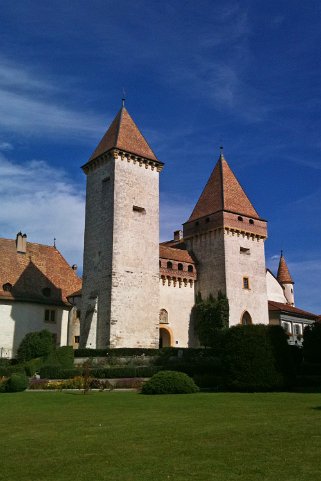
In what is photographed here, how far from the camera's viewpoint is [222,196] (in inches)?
1871

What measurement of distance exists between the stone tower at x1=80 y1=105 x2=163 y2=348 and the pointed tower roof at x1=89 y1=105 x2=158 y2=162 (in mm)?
86

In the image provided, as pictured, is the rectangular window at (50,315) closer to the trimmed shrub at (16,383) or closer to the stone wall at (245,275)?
the stone wall at (245,275)

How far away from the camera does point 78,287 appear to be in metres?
50.3

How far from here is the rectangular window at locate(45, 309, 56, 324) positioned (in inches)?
1811

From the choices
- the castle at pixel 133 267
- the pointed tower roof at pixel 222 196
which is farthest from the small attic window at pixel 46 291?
the pointed tower roof at pixel 222 196

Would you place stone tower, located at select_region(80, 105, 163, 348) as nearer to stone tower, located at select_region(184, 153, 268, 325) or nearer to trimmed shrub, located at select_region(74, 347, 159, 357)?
trimmed shrub, located at select_region(74, 347, 159, 357)

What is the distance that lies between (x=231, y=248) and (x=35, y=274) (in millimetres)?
17563

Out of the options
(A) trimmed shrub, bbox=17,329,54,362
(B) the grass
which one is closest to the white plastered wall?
(A) trimmed shrub, bbox=17,329,54,362

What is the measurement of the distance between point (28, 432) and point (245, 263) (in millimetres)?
35990

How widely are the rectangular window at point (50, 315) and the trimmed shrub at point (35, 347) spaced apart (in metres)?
6.69

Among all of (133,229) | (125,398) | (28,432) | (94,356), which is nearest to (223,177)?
(133,229)

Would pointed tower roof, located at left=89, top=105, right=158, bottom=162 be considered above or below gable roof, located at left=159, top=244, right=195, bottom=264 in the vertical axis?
above

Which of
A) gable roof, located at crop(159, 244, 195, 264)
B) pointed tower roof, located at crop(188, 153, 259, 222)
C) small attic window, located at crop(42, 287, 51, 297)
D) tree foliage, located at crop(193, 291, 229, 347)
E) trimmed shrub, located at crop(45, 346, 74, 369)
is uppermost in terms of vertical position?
pointed tower roof, located at crop(188, 153, 259, 222)

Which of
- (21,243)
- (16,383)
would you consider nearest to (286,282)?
(21,243)
